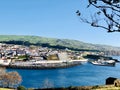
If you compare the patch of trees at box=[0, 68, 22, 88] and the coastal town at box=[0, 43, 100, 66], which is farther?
the coastal town at box=[0, 43, 100, 66]

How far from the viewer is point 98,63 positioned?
162875mm

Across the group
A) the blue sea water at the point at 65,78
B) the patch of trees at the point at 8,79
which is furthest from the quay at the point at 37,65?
the patch of trees at the point at 8,79

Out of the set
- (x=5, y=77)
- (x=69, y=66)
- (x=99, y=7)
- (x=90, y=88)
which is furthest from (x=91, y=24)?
(x=69, y=66)

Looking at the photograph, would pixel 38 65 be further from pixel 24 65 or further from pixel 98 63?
pixel 98 63

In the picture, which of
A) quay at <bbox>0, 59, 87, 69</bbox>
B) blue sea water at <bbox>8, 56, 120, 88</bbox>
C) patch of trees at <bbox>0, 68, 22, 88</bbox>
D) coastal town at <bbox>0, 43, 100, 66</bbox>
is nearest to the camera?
patch of trees at <bbox>0, 68, 22, 88</bbox>

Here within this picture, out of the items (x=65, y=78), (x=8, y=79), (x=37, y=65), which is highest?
(x=8, y=79)

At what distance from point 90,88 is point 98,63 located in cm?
14912

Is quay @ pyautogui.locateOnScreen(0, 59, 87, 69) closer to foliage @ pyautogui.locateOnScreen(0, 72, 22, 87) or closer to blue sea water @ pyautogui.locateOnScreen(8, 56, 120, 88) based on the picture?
blue sea water @ pyautogui.locateOnScreen(8, 56, 120, 88)

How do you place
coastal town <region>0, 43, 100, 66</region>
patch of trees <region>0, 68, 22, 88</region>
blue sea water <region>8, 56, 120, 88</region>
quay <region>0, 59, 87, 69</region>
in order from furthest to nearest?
1. coastal town <region>0, 43, 100, 66</region>
2. quay <region>0, 59, 87, 69</region>
3. blue sea water <region>8, 56, 120, 88</region>
4. patch of trees <region>0, 68, 22, 88</region>

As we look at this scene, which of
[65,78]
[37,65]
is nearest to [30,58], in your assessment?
[37,65]

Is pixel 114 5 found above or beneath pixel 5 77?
above

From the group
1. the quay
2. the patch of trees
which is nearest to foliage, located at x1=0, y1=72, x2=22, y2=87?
the patch of trees

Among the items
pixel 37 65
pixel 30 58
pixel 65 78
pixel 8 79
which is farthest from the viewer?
pixel 30 58

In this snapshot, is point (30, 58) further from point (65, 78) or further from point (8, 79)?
point (8, 79)
